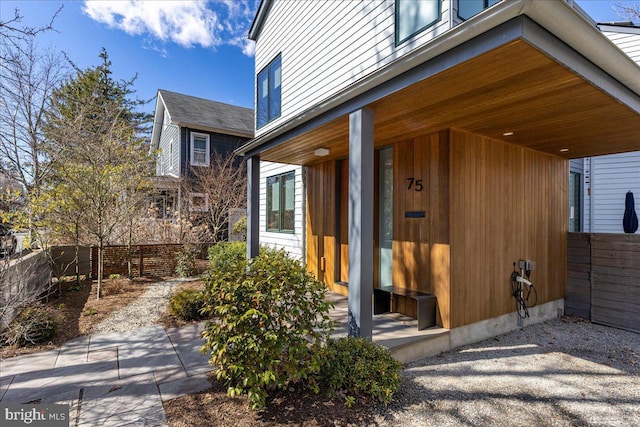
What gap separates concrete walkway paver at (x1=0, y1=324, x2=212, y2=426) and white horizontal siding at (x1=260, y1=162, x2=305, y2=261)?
362 centimetres

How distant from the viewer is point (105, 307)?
18.7ft

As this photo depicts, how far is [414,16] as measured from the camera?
4859 mm

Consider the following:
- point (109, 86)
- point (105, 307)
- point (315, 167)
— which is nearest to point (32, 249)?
point (105, 307)

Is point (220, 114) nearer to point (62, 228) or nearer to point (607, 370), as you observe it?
point (62, 228)

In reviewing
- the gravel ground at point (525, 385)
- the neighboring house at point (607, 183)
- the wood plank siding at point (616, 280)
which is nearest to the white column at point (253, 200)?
the gravel ground at point (525, 385)

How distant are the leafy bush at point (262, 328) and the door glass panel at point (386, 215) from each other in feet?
8.18

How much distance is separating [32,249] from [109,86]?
14.4m

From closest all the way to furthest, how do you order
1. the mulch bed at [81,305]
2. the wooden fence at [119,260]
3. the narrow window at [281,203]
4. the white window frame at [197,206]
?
the mulch bed at [81,305] → the wooden fence at [119,260] → the narrow window at [281,203] → the white window frame at [197,206]

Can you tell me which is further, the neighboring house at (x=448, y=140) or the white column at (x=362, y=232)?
the white column at (x=362, y=232)

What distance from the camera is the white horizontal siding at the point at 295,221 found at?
759 centimetres

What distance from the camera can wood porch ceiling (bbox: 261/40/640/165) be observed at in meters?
2.62

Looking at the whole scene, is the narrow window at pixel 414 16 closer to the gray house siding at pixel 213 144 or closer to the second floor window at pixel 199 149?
the gray house siding at pixel 213 144

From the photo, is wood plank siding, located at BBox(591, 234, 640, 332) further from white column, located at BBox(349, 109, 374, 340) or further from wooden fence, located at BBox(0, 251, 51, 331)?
wooden fence, located at BBox(0, 251, 51, 331)

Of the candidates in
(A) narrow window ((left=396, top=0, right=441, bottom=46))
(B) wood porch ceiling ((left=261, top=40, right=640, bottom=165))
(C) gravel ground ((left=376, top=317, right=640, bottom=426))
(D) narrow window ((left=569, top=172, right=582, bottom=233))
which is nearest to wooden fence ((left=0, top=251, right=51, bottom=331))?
(B) wood porch ceiling ((left=261, top=40, right=640, bottom=165))
